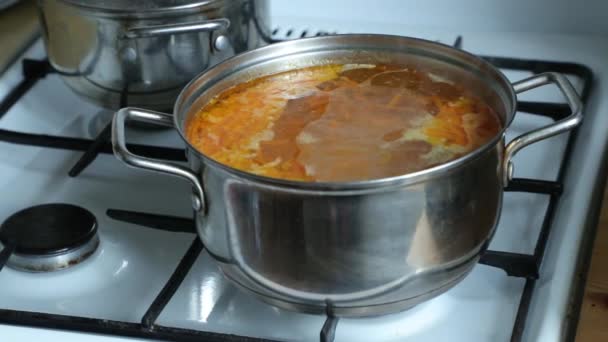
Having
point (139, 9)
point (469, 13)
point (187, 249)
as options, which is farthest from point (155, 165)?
point (469, 13)

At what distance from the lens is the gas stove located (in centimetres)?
67

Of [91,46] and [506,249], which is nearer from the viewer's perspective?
[506,249]

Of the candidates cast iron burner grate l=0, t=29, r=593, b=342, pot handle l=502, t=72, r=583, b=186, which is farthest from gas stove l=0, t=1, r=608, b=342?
pot handle l=502, t=72, r=583, b=186

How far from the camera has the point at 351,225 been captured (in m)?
0.58

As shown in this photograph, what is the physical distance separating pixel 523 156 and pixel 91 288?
17.3 inches

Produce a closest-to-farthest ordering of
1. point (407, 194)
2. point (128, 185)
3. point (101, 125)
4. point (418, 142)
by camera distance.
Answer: point (407, 194), point (418, 142), point (128, 185), point (101, 125)

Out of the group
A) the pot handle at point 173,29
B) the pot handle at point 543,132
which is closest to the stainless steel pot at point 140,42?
the pot handle at point 173,29

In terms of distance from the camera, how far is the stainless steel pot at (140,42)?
0.85 meters

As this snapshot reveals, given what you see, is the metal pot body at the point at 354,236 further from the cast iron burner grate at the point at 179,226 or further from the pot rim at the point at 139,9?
the pot rim at the point at 139,9

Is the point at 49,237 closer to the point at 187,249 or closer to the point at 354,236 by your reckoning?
the point at 187,249

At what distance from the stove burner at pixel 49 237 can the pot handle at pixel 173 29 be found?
A: 18 cm

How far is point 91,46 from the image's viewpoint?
2.92 ft

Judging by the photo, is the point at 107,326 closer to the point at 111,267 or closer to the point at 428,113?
the point at 111,267

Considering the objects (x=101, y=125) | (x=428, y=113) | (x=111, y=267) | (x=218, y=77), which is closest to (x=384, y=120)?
(x=428, y=113)
